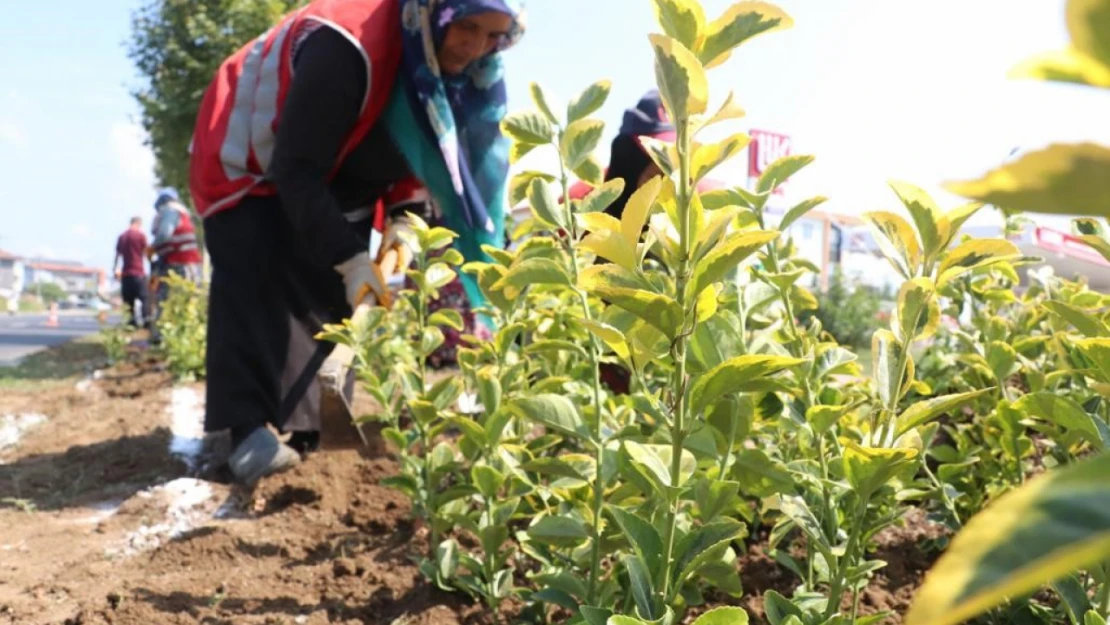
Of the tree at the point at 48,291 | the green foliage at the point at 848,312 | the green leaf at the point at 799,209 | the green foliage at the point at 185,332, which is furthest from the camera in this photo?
the tree at the point at 48,291

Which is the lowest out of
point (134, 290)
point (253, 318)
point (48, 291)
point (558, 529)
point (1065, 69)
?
point (48, 291)

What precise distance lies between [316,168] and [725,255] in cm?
202

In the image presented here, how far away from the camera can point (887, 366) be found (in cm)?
89

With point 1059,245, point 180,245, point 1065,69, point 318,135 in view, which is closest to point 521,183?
point 1065,69

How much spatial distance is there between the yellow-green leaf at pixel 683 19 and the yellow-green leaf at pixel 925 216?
25 centimetres

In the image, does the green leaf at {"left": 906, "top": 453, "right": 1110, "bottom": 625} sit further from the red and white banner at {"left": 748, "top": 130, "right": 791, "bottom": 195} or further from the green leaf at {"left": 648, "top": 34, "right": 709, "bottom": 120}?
the red and white banner at {"left": 748, "top": 130, "right": 791, "bottom": 195}

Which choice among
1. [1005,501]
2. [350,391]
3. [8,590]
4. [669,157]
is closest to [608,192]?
[669,157]

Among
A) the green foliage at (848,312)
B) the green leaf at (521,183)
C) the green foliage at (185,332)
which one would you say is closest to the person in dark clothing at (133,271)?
the green foliage at (185,332)

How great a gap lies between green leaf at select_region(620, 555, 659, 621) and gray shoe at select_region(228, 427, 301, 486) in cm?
193

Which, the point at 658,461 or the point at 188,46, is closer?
the point at 658,461

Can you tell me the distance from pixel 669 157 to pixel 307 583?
4.47 ft

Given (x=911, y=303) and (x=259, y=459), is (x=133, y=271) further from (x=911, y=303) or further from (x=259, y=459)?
(x=911, y=303)

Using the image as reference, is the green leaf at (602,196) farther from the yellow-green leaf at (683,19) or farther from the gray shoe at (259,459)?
the gray shoe at (259,459)

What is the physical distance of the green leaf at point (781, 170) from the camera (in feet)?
3.56
